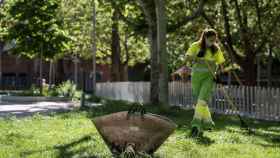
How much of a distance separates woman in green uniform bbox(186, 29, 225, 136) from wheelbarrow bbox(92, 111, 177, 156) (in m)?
2.95

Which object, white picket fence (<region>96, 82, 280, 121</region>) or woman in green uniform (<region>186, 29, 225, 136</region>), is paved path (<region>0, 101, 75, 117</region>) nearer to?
white picket fence (<region>96, 82, 280, 121</region>)

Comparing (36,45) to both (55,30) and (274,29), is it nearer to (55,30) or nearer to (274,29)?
(55,30)

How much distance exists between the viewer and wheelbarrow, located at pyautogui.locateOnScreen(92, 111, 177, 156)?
23.1 feet

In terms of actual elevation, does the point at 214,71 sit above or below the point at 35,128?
above

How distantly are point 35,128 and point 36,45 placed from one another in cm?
1932

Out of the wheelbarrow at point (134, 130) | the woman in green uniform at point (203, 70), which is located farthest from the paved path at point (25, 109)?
the wheelbarrow at point (134, 130)

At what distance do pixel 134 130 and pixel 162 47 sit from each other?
33.5 ft

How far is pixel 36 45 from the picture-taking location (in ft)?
98.9

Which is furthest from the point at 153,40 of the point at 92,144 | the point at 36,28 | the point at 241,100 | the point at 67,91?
the point at 92,144

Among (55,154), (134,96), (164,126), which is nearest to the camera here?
(164,126)

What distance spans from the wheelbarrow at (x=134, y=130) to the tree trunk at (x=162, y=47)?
10.0m

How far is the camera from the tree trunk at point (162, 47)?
1709 centimetres

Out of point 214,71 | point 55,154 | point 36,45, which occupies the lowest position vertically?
point 55,154

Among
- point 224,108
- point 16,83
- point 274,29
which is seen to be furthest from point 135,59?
point 224,108
